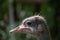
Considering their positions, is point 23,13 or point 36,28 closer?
point 36,28

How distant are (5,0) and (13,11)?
40cm

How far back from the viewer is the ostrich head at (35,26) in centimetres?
364

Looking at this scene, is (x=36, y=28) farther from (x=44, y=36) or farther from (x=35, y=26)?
(x=44, y=36)

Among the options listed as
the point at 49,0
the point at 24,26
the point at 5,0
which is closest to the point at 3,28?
the point at 5,0

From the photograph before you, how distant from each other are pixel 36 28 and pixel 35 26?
0.03 meters

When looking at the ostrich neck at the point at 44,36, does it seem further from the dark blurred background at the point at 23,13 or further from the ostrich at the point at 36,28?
the dark blurred background at the point at 23,13

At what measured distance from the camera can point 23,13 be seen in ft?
19.5

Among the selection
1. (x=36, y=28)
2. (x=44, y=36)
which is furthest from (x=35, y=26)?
(x=44, y=36)

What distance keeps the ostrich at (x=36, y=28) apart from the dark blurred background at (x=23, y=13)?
1708mm

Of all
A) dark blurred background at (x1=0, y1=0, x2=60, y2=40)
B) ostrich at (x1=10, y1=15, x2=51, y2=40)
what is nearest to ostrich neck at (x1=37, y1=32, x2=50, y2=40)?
ostrich at (x1=10, y1=15, x2=51, y2=40)

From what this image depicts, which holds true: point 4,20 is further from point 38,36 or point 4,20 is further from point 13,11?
point 38,36

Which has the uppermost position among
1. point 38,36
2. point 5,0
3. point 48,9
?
point 5,0

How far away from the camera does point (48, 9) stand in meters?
5.80

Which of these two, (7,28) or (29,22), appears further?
(7,28)
